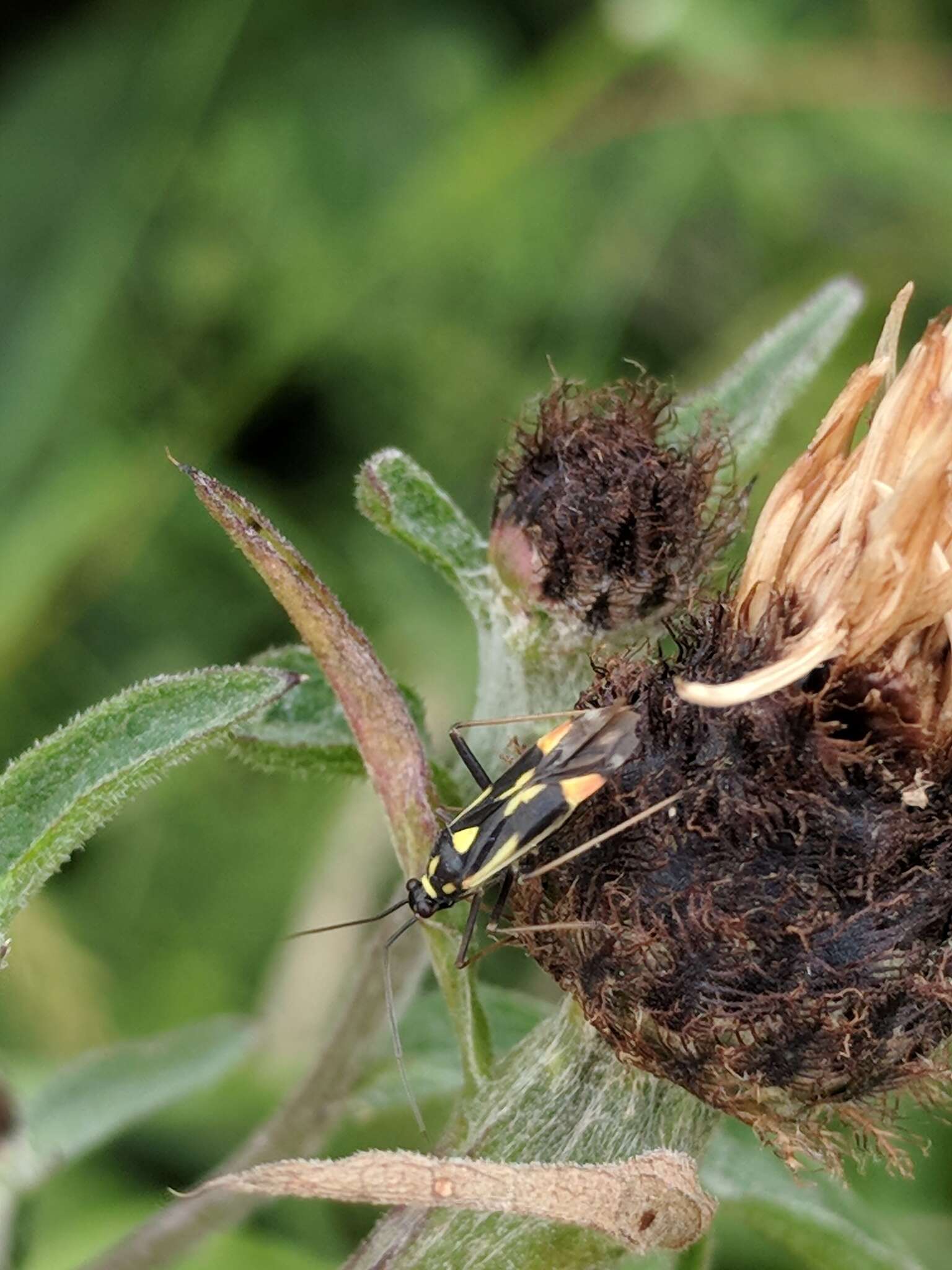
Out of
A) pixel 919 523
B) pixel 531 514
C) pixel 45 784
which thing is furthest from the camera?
pixel 531 514

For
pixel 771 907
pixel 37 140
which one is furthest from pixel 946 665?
pixel 37 140

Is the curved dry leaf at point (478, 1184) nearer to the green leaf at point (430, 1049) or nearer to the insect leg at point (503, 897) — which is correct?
the insect leg at point (503, 897)

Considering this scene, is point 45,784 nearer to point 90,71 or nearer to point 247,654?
point 247,654

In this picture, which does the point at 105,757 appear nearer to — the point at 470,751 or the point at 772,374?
the point at 470,751

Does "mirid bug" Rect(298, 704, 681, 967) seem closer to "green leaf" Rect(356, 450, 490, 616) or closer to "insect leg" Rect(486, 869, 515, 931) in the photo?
"insect leg" Rect(486, 869, 515, 931)

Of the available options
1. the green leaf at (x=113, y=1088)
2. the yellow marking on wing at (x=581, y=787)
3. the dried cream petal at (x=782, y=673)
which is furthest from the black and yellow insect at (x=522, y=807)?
the green leaf at (x=113, y=1088)
